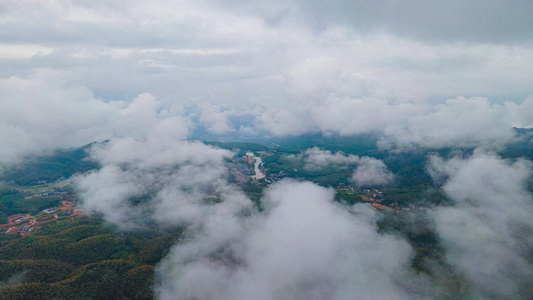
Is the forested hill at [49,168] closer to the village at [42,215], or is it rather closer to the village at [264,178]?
the village at [42,215]

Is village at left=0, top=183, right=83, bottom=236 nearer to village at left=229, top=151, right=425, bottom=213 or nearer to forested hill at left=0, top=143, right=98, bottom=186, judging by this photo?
forested hill at left=0, top=143, right=98, bottom=186

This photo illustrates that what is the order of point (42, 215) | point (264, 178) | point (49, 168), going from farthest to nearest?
point (264, 178), point (49, 168), point (42, 215)

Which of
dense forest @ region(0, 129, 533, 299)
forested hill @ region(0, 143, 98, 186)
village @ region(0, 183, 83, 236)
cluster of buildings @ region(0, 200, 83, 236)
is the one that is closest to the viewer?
dense forest @ region(0, 129, 533, 299)

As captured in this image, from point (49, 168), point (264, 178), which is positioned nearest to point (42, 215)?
point (49, 168)

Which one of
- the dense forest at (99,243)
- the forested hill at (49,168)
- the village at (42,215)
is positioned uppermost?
the dense forest at (99,243)

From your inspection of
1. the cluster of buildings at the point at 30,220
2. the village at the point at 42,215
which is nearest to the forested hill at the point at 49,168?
the village at the point at 42,215

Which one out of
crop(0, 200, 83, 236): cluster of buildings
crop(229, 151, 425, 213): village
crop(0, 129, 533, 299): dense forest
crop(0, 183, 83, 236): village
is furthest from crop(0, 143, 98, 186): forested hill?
crop(229, 151, 425, 213): village

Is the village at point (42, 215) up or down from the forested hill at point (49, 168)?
up

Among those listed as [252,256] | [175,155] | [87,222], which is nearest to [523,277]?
[252,256]

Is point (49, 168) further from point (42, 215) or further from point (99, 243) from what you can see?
A: point (99, 243)

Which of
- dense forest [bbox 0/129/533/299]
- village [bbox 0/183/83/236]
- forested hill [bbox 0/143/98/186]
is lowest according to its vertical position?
forested hill [bbox 0/143/98/186]

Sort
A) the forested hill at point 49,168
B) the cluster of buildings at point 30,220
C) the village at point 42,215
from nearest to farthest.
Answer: the cluster of buildings at point 30,220 → the village at point 42,215 → the forested hill at point 49,168
